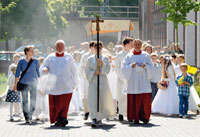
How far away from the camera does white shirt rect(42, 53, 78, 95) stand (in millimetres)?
13018

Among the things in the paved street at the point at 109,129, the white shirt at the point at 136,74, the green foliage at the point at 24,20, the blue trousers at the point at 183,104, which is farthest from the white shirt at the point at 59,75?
the green foliage at the point at 24,20

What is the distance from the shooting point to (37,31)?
3672 centimetres

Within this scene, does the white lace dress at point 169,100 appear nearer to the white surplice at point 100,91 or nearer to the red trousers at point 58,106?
the white surplice at point 100,91

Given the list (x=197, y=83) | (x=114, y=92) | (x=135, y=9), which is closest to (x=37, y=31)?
(x=197, y=83)

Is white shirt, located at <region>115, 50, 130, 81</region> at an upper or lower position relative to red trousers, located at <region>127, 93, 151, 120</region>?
upper

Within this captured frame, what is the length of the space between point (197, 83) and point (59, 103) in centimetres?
844

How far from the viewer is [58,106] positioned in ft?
42.7

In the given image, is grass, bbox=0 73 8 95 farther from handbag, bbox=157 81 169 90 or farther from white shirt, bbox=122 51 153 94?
white shirt, bbox=122 51 153 94

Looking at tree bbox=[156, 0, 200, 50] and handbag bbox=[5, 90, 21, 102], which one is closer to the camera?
handbag bbox=[5, 90, 21, 102]

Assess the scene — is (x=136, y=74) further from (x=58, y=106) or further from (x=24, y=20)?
(x=24, y=20)

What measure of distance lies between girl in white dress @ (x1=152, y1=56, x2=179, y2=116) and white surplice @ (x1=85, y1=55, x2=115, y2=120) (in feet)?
8.17

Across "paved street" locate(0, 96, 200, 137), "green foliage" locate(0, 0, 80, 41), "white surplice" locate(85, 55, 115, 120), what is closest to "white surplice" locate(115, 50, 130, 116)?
"paved street" locate(0, 96, 200, 137)

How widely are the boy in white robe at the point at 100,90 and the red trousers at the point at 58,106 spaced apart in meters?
0.53

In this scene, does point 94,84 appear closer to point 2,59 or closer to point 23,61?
point 23,61
